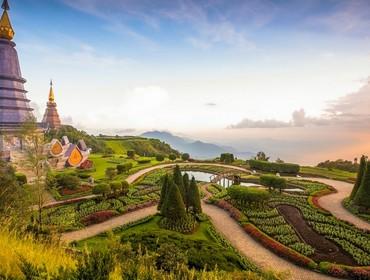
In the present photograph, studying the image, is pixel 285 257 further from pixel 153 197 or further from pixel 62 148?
A: pixel 62 148

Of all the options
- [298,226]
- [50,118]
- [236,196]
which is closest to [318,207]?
[298,226]

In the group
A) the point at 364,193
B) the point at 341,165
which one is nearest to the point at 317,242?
the point at 364,193

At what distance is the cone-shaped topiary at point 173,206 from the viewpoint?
21.3m

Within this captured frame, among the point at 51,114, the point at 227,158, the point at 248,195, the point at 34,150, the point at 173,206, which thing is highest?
the point at 51,114

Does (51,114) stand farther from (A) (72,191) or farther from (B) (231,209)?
(B) (231,209)

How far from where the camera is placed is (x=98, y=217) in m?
23.2

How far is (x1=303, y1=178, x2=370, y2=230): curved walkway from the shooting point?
22969 millimetres

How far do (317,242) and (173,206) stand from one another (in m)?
10.1

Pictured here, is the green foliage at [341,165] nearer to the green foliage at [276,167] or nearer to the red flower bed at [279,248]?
the green foliage at [276,167]

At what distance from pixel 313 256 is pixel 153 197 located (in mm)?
16808

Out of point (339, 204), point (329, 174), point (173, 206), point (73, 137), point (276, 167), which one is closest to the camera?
point (173, 206)

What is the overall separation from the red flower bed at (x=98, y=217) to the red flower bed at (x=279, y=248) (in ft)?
36.6

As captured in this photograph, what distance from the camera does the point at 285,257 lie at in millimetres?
17000

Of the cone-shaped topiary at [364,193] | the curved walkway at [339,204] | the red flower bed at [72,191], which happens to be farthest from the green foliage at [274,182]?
the red flower bed at [72,191]
